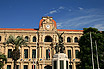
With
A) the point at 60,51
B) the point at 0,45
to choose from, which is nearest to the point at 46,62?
the point at 0,45

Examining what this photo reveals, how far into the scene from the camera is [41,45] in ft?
167

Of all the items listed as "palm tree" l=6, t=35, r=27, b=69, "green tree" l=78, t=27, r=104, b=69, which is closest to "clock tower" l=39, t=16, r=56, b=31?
"palm tree" l=6, t=35, r=27, b=69

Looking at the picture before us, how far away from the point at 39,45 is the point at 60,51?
2521 cm

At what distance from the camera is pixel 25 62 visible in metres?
50.4

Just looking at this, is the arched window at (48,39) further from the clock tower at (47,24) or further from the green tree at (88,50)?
the green tree at (88,50)

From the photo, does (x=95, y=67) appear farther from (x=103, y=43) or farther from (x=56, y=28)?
(x=56, y=28)

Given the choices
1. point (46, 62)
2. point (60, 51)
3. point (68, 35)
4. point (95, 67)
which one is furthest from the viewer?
point (68, 35)

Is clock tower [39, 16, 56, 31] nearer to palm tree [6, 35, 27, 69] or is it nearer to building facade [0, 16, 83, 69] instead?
building facade [0, 16, 83, 69]

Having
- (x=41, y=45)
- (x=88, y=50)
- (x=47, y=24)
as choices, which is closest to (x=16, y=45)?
(x=41, y=45)

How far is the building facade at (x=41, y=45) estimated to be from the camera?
50.1m

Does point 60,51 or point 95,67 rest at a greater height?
point 60,51

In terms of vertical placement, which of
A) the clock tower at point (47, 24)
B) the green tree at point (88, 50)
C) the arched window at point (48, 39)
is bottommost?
the green tree at point (88, 50)

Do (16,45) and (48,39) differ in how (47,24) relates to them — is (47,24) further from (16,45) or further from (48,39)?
(16,45)

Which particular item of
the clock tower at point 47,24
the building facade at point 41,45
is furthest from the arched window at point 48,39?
the clock tower at point 47,24
